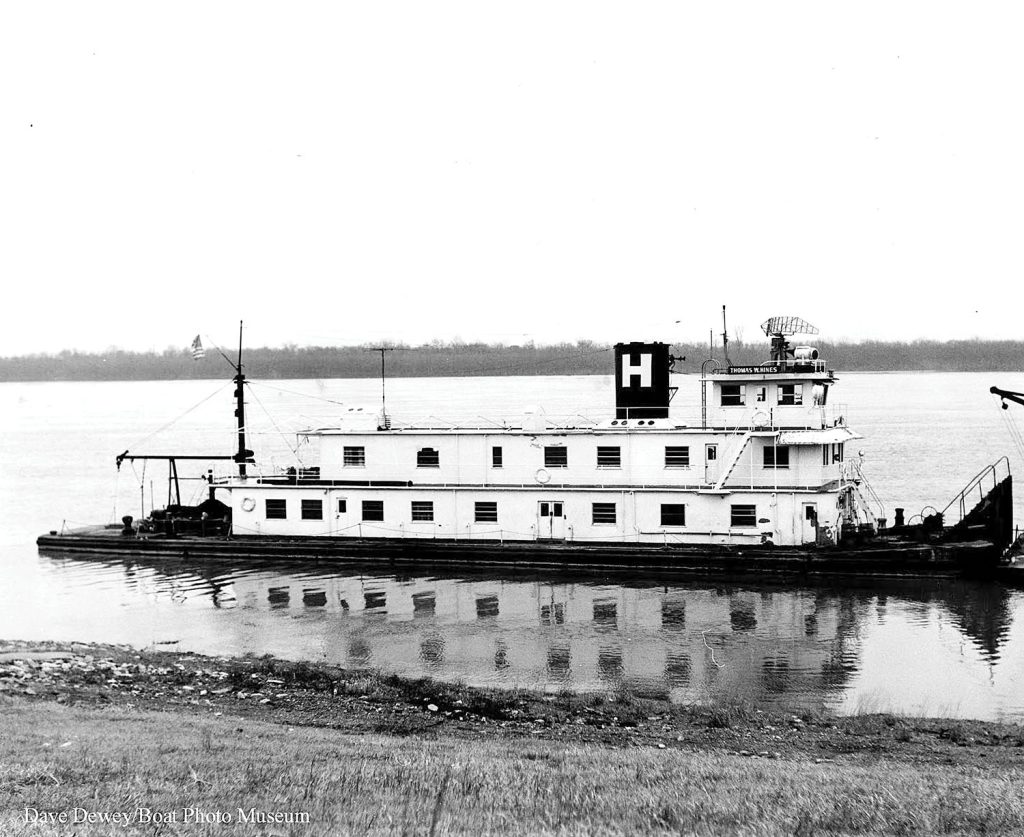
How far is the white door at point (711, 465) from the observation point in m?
33.1

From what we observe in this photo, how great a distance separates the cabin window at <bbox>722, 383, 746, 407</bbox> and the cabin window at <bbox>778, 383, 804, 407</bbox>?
3.99 feet

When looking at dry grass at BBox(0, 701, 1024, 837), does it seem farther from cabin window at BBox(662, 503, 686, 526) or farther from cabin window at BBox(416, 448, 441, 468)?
cabin window at BBox(416, 448, 441, 468)

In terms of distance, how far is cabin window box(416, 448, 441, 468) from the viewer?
1417 inches

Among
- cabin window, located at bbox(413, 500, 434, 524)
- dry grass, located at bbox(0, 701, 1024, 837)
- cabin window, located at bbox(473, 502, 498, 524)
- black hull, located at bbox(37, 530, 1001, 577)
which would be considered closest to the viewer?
dry grass, located at bbox(0, 701, 1024, 837)

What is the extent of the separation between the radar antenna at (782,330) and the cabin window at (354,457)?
1490 cm

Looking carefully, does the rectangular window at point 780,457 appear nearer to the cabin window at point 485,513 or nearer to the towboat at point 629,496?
the towboat at point 629,496

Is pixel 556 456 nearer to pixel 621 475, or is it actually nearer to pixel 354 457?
pixel 621 475

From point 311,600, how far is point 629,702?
14.5m

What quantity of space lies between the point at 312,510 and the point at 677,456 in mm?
13382

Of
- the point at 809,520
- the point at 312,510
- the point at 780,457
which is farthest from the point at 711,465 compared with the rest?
the point at 312,510

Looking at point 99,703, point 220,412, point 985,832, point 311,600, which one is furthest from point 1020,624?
point 220,412

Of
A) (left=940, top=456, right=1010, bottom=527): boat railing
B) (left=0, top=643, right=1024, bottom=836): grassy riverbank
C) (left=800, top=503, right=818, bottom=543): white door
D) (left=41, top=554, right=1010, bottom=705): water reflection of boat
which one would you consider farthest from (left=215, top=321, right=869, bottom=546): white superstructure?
(left=0, top=643, right=1024, bottom=836): grassy riverbank

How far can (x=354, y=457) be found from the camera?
36.9 meters

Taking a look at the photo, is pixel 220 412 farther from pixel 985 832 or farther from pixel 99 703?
pixel 985 832
